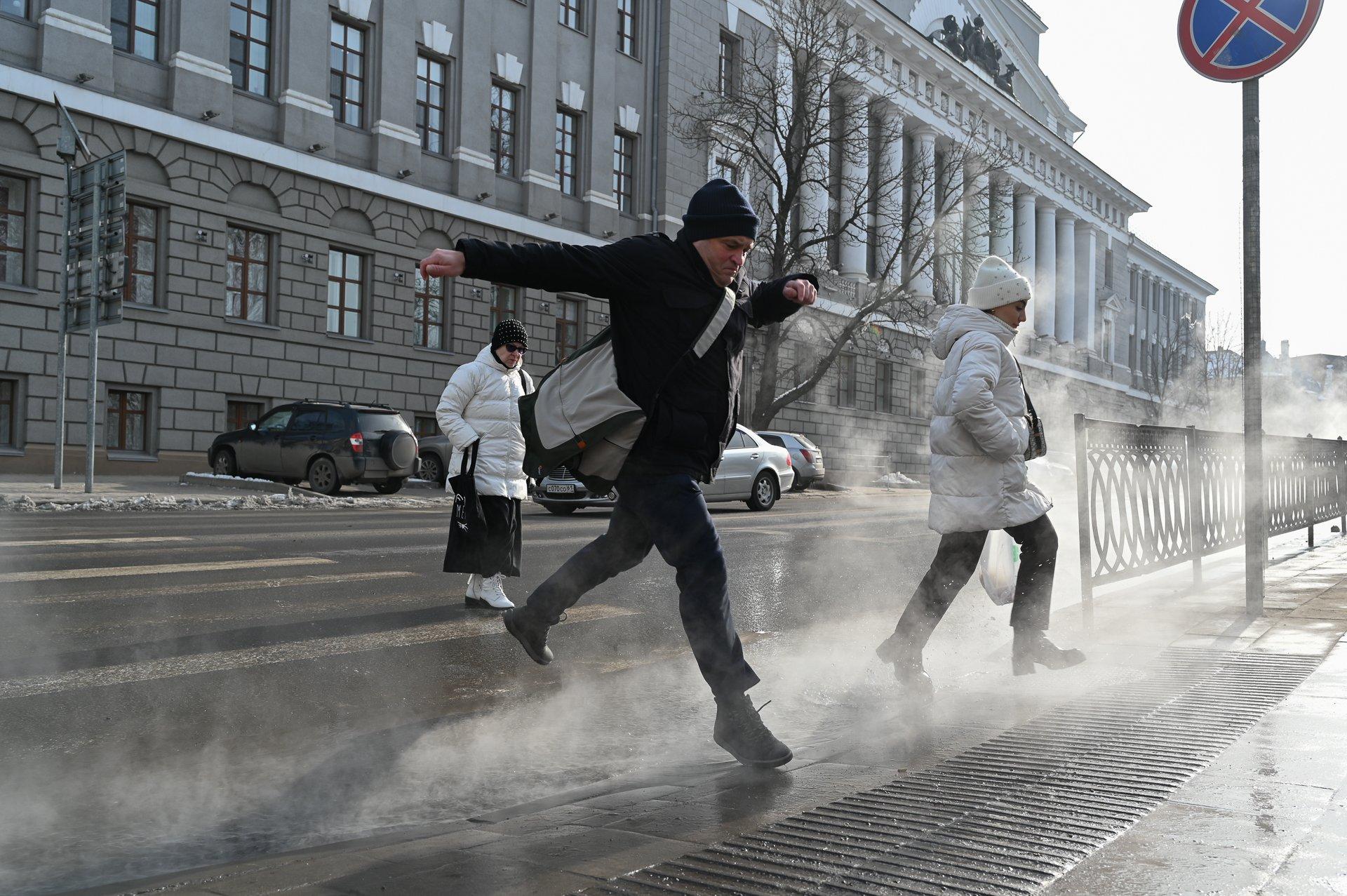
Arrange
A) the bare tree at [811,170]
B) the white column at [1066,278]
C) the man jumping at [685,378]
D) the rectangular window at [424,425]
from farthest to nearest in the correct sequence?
1. the white column at [1066,278]
2. the bare tree at [811,170]
3. the rectangular window at [424,425]
4. the man jumping at [685,378]

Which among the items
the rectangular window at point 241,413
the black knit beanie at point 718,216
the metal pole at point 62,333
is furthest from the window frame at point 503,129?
the black knit beanie at point 718,216

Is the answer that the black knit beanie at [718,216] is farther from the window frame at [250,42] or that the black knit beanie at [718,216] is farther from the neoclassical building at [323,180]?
the window frame at [250,42]

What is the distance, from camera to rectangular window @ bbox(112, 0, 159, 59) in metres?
22.3

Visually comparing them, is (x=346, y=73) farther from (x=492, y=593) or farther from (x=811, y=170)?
(x=492, y=593)

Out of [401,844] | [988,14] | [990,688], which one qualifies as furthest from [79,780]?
[988,14]

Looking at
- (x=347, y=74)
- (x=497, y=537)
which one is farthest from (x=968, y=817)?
(x=347, y=74)

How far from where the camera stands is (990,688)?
206 inches

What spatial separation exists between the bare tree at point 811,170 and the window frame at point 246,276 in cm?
1217

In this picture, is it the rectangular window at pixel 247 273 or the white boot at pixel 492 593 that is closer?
the white boot at pixel 492 593

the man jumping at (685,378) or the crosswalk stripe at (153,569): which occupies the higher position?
the man jumping at (685,378)

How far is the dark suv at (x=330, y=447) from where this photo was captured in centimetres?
2003

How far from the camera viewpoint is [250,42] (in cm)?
2464

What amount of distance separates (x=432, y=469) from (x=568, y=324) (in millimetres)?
8749

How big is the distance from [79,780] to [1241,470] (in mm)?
9336
